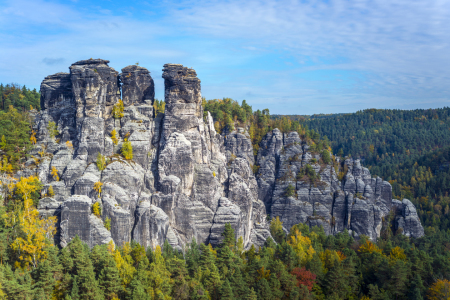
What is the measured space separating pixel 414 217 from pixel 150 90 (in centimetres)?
8650

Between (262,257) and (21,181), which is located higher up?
(21,181)

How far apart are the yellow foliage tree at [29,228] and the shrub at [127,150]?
16604 millimetres

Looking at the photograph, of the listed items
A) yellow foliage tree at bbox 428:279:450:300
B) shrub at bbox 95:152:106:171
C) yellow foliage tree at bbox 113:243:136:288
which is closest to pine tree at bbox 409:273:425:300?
yellow foliage tree at bbox 428:279:450:300

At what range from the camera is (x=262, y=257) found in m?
68.4

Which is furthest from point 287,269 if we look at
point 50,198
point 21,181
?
point 21,181

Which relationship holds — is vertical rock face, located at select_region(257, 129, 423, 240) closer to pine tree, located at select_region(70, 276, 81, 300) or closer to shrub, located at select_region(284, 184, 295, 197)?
shrub, located at select_region(284, 184, 295, 197)

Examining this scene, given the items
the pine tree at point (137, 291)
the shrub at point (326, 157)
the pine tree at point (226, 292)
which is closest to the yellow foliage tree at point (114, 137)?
the pine tree at point (137, 291)

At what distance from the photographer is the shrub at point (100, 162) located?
73812mm

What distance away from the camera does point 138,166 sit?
78.2 meters

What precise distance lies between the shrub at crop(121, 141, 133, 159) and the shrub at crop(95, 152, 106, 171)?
429 cm

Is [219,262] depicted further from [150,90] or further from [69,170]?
[150,90]

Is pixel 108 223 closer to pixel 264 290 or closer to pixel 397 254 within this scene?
pixel 264 290

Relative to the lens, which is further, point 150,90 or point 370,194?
point 370,194

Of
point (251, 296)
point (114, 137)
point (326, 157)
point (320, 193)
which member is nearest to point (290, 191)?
point (320, 193)
